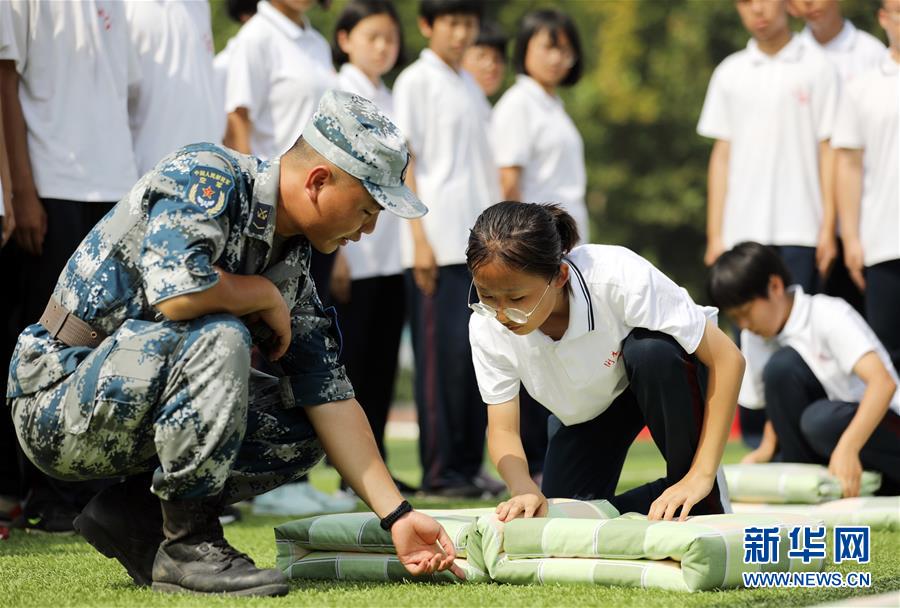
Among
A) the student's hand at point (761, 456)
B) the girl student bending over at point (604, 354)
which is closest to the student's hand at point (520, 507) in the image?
the girl student bending over at point (604, 354)

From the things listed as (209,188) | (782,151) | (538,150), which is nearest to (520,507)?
(209,188)

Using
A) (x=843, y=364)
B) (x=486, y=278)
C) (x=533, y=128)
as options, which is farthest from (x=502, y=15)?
(x=486, y=278)

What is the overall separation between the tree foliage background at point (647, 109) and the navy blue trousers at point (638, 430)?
1883cm

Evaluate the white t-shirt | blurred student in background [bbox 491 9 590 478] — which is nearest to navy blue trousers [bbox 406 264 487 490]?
blurred student in background [bbox 491 9 590 478]

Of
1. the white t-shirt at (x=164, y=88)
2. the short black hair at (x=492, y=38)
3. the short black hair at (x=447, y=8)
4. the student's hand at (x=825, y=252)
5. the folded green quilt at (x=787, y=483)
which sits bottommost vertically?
the folded green quilt at (x=787, y=483)

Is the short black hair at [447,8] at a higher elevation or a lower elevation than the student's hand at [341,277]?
higher

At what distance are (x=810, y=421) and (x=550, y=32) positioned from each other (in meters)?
2.95

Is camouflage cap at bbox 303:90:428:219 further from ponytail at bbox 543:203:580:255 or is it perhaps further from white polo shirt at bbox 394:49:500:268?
white polo shirt at bbox 394:49:500:268

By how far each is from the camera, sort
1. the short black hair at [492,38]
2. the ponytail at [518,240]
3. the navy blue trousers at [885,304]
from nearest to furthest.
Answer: the ponytail at [518,240] < the navy blue trousers at [885,304] < the short black hair at [492,38]

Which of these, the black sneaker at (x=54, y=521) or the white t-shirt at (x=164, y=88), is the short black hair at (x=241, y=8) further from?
the black sneaker at (x=54, y=521)

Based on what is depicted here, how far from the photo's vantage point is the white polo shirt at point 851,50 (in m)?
7.14

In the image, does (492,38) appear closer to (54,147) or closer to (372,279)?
(372,279)

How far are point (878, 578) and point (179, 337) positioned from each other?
197 cm

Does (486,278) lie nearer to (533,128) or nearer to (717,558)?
(717,558)
